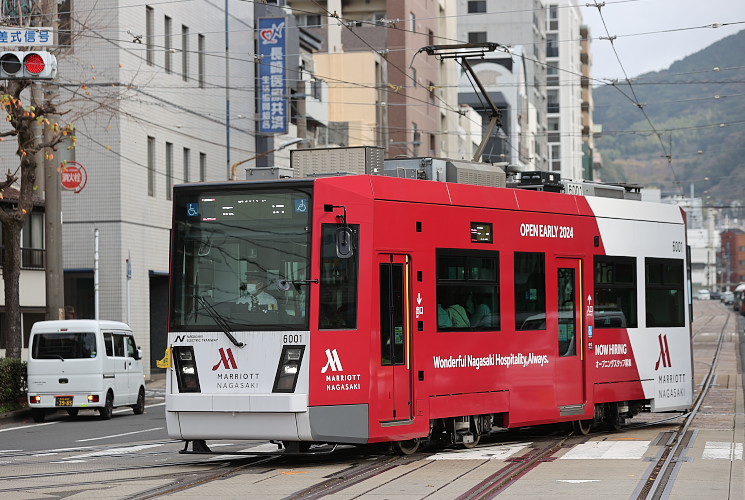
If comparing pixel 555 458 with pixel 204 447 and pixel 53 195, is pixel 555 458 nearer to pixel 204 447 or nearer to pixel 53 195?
pixel 204 447

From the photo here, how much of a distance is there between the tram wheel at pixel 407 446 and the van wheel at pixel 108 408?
13.8 m

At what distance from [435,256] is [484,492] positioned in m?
4.18

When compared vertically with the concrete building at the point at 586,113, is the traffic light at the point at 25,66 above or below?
below

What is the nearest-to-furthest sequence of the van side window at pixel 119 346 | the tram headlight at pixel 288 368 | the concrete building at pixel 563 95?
1. the tram headlight at pixel 288 368
2. the van side window at pixel 119 346
3. the concrete building at pixel 563 95

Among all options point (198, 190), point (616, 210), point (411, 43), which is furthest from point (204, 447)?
point (411, 43)

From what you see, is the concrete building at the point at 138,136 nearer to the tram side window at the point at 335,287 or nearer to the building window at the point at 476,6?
the tram side window at the point at 335,287

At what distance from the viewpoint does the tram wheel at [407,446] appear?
15.6 m

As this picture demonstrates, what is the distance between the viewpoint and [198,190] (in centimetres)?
1497

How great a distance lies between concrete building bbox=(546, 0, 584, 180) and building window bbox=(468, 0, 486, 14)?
19.9 meters

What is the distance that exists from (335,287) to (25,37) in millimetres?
6948

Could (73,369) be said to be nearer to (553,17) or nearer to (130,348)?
(130,348)

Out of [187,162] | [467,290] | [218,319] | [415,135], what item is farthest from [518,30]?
[218,319]

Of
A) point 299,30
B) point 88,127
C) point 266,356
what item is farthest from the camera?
point 299,30

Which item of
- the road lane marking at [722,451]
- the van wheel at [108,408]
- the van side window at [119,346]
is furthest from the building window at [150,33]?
the road lane marking at [722,451]
